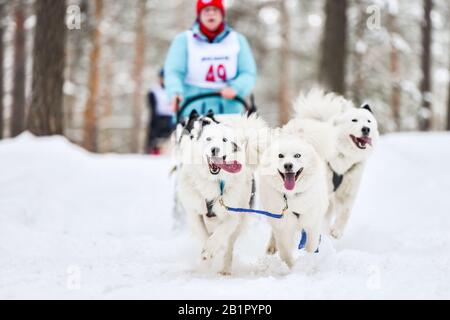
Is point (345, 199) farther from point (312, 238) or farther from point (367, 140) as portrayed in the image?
point (312, 238)

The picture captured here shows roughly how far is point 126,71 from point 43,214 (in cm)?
2100

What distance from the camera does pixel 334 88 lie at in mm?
9438

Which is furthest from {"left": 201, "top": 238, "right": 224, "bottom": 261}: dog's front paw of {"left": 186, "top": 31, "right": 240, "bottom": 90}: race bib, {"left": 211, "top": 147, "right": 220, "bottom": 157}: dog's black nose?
{"left": 186, "top": 31, "right": 240, "bottom": 90}: race bib

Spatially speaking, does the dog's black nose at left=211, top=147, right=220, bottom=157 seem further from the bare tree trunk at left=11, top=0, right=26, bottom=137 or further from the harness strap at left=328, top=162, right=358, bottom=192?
the bare tree trunk at left=11, top=0, right=26, bottom=137

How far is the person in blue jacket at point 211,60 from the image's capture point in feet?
16.8

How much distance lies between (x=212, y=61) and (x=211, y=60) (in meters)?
0.01

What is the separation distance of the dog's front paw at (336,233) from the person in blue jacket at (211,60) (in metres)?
1.50

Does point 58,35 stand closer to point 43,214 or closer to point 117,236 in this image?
point 43,214

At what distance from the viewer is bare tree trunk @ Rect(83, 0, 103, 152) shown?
15008 millimetres

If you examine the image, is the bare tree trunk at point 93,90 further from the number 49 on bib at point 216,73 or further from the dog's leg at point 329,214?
the dog's leg at point 329,214

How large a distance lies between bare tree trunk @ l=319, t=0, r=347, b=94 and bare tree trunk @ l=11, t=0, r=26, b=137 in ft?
34.5

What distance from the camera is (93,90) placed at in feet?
50.2

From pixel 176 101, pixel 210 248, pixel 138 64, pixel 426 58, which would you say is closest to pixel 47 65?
pixel 176 101
